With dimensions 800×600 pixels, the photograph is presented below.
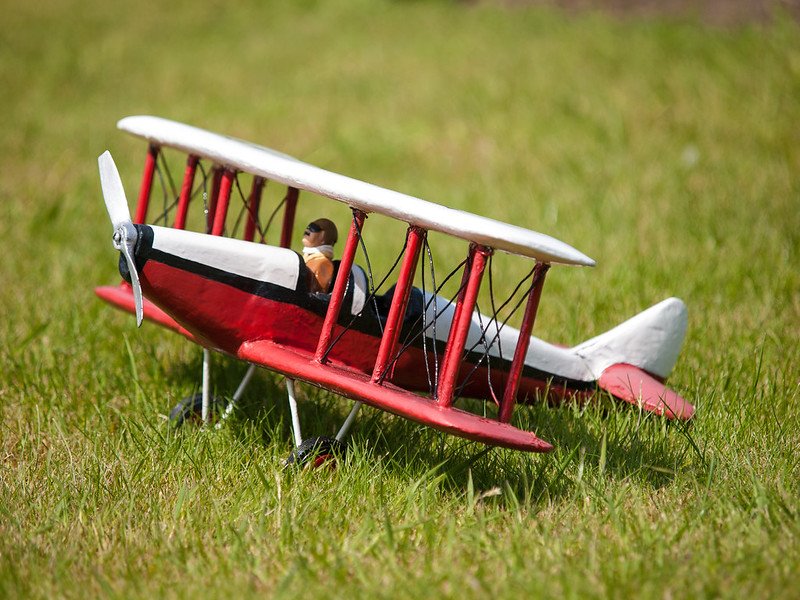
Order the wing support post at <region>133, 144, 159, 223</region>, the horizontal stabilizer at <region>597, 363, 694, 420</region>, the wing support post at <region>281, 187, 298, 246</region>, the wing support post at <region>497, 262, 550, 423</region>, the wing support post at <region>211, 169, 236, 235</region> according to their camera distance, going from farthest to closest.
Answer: the wing support post at <region>133, 144, 159, 223</region> < the wing support post at <region>281, 187, 298, 246</region> < the wing support post at <region>211, 169, 236, 235</region> < the horizontal stabilizer at <region>597, 363, 694, 420</region> < the wing support post at <region>497, 262, 550, 423</region>

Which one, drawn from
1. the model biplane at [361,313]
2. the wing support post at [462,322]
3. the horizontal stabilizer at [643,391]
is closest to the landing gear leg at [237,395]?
the model biplane at [361,313]

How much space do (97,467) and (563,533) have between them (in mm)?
2124

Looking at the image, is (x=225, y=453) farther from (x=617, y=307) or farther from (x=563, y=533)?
(x=617, y=307)

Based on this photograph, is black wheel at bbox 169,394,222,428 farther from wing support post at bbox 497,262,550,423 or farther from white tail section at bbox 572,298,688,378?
white tail section at bbox 572,298,688,378

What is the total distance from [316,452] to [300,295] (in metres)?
0.73

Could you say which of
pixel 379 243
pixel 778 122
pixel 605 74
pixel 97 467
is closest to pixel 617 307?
pixel 379 243

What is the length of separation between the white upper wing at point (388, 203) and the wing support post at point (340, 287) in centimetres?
8

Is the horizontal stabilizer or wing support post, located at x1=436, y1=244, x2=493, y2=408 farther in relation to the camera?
the horizontal stabilizer

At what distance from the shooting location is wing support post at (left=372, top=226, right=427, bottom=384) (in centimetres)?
378

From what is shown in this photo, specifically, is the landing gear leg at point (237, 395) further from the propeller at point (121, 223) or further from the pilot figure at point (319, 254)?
the propeller at point (121, 223)

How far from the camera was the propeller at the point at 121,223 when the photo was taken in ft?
12.4

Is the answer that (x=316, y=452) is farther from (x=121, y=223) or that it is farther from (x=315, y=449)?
(x=121, y=223)

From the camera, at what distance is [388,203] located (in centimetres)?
371

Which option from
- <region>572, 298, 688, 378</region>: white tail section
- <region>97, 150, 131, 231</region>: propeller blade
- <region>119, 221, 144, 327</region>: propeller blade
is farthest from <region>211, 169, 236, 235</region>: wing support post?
<region>572, 298, 688, 378</region>: white tail section
